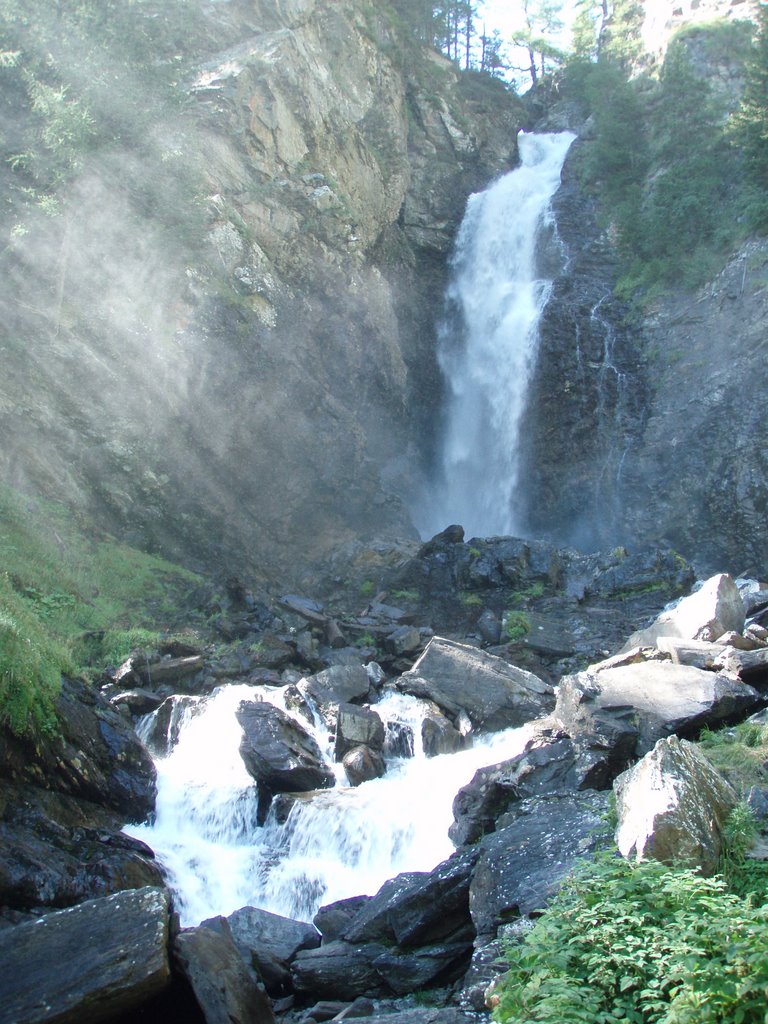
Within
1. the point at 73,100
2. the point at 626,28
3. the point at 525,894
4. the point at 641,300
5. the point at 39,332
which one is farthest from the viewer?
the point at 626,28

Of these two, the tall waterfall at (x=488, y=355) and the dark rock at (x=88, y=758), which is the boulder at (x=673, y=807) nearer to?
the dark rock at (x=88, y=758)

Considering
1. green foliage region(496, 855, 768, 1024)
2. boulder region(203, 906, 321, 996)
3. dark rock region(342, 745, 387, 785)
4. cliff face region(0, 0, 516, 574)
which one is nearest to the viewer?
green foliage region(496, 855, 768, 1024)

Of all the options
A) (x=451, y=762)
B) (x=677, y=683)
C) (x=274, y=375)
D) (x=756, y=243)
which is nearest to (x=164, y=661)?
(x=451, y=762)

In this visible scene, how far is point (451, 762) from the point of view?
37.6 feet

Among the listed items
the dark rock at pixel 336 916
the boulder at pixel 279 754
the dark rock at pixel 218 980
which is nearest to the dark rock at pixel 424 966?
the dark rock at pixel 336 916

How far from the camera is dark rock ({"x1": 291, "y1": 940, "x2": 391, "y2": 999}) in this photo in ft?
22.4

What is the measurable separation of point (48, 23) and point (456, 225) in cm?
1590

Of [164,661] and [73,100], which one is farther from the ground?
[73,100]

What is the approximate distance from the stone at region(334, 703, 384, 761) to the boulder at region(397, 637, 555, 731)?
130 cm

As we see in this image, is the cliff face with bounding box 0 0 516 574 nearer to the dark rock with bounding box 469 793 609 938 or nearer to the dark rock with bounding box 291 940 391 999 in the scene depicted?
the dark rock with bounding box 291 940 391 999

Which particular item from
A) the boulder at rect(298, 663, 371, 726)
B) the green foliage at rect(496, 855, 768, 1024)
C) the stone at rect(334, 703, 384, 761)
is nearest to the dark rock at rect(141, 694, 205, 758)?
the boulder at rect(298, 663, 371, 726)

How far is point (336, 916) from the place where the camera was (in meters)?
8.12

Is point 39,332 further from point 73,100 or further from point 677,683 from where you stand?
point 677,683

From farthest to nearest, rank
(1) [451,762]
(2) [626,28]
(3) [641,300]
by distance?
(2) [626,28], (3) [641,300], (1) [451,762]
